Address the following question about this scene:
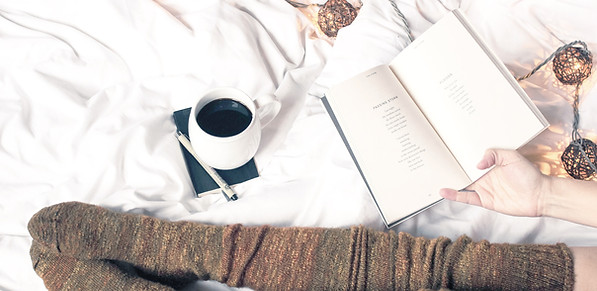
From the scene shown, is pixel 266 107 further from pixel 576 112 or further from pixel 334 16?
pixel 576 112

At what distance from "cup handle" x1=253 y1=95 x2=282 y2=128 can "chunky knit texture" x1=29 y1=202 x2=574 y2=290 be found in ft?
0.58

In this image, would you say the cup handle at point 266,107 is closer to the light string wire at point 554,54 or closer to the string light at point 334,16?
the string light at point 334,16

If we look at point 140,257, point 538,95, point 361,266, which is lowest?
point 140,257

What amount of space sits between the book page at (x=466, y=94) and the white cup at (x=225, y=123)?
272 mm

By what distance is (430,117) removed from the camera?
77cm

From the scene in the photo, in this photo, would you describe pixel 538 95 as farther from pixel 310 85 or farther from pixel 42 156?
pixel 42 156

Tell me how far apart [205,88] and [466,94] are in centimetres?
43

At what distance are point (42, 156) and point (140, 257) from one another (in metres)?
0.23

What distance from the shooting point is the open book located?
721 millimetres

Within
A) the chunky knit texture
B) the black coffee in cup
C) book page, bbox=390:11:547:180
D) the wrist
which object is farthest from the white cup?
the wrist

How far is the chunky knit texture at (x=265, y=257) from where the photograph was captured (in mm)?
652

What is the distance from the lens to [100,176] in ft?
2.47

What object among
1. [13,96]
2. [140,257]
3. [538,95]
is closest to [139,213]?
[140,257]

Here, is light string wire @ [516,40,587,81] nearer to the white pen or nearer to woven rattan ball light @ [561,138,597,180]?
woven rattan ball light @ [561,138,597,180]
